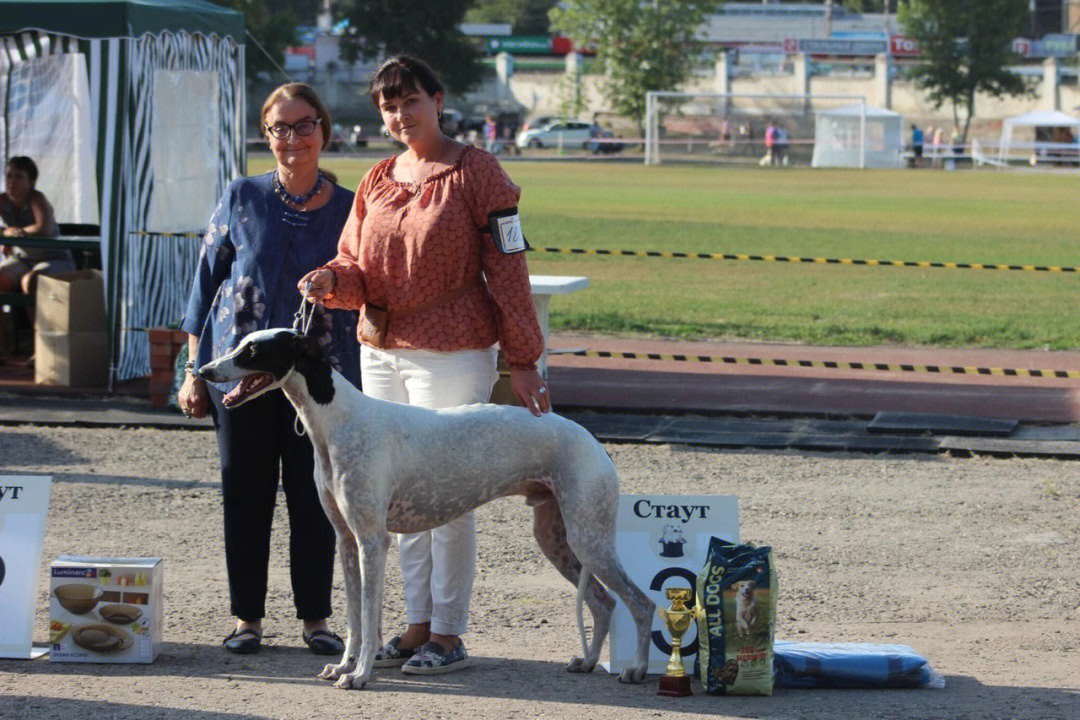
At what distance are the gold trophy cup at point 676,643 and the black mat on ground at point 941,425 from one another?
5134mm

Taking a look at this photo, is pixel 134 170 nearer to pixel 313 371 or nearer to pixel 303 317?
pixel 303 317

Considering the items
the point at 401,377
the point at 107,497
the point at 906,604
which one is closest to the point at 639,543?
the point at 401,377

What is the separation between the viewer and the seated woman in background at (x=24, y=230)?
1175 centimetres

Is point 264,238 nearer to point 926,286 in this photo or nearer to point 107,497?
point 107,497

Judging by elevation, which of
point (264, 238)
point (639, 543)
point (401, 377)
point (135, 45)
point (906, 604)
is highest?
point (135, 45)

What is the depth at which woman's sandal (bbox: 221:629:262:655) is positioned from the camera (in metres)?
5.45

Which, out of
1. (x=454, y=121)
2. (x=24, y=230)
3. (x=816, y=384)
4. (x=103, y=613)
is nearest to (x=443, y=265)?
(x=103, y=613)

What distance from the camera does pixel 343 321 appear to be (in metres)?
5.40

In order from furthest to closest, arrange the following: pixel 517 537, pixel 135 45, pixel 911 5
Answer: pixel 911 5
pixel 135 45
pixel 517 537

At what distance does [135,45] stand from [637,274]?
34.7 ft

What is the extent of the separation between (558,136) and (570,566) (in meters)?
59.6

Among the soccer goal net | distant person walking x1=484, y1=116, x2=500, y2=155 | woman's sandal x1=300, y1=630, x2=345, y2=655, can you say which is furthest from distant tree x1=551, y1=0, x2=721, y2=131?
woman's sandal x1=300, y1=630, x2=345, y2=655

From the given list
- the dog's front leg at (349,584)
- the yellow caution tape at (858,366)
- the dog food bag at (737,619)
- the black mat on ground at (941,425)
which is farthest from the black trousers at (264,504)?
the yellow caution tape at (858,366)

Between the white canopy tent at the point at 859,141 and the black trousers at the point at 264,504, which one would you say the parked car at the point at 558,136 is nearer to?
the white canopy tent at the point at 859,141
